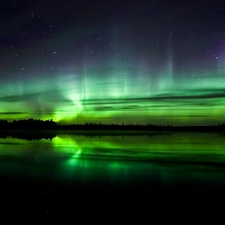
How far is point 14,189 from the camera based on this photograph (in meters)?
13.4

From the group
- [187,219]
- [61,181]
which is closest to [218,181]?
[187,219]

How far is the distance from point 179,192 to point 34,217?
659cm

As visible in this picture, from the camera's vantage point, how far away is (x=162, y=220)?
941 centimetres

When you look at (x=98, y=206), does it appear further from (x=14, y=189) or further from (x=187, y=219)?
(x=14, y=189)

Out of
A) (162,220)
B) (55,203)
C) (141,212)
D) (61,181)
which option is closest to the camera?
(162,220)

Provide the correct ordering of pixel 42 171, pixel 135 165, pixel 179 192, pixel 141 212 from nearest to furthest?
pixel 141 212 → pixel 179 192 → pixel 42 171 → pixel 135 165

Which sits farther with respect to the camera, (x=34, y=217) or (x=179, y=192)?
(x=179, y=192)

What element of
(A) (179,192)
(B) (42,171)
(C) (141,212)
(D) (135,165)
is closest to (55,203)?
(C) (141,212)

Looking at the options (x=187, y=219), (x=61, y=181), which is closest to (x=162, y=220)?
(x=187, y=219)

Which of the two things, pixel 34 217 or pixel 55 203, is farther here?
pixel 55 203

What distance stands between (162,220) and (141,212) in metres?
0.93

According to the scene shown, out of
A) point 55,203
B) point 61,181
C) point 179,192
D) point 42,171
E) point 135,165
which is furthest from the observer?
point 135,165

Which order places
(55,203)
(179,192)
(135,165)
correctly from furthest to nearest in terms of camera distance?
(135,165) < (179,192) < (55,203)

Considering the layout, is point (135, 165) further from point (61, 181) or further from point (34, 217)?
point (34, 217)
